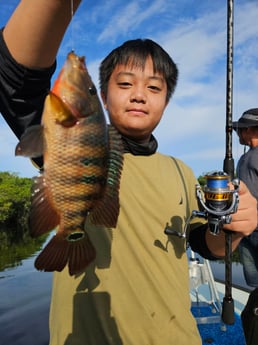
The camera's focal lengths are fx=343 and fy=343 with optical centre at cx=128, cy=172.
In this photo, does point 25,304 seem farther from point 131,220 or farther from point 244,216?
point 244,216

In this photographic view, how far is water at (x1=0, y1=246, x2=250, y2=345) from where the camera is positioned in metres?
11.6

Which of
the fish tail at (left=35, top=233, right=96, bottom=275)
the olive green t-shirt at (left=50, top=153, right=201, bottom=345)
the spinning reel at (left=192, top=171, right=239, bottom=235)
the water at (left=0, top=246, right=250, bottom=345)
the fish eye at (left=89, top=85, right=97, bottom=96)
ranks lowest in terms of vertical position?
the water at (left=0, top=246, right=250, bottom=345)

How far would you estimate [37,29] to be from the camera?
1.53 meters

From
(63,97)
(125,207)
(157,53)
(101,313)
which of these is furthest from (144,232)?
(157,53)

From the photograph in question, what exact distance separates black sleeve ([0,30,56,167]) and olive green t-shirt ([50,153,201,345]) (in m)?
0.80

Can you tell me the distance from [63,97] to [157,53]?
4.09 ft

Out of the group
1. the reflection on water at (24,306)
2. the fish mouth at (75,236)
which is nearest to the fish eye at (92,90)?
the fish mouth at (75,236)

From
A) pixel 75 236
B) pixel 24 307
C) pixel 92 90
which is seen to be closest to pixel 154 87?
pixel 92 90

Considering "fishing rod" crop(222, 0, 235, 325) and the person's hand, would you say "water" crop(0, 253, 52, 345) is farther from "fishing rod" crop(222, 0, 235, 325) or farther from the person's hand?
the person's hand

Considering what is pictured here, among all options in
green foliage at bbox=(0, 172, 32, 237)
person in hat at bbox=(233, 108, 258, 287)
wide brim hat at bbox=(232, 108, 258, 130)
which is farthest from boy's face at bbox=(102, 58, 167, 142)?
green foliage at bbox=(0, 172, 32, 237)

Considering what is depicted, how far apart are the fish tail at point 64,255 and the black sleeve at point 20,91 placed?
0.67 metres

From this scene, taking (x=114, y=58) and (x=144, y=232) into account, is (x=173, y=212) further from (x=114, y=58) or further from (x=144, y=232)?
(x=114, y=58)

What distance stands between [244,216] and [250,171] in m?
2.83

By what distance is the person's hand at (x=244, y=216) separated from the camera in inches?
83.0
